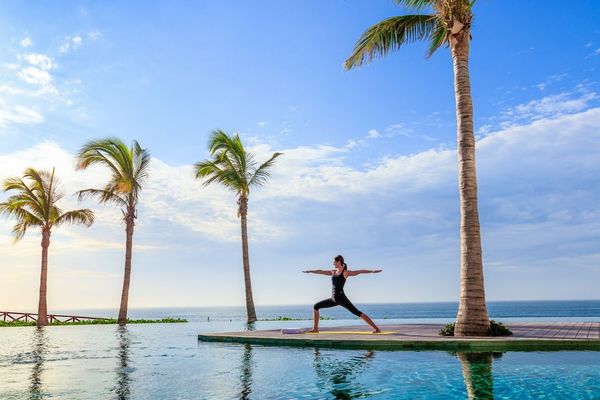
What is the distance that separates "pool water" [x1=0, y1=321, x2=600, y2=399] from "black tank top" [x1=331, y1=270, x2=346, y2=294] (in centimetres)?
180

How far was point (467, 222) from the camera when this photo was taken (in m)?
13.5

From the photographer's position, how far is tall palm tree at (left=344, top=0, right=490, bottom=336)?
13.0m

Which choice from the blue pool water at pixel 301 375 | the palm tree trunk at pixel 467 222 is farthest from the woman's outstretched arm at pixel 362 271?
the palm tree trunk at pixel 467 222

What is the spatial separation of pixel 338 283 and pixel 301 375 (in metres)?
4.96

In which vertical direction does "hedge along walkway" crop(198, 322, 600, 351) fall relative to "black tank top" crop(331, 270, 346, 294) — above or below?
below

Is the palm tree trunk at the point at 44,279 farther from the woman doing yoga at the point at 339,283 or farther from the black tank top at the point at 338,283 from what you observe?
the black tank top at the point at 338,283

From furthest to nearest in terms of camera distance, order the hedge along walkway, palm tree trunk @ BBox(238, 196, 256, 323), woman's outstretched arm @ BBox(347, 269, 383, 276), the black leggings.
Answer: palm tree trunk @ BBox(238, 196, 256, 323) → the black leggings → woman's outstretched arm @ BBox(347, 269, 383, 276) → the hedge along walkway

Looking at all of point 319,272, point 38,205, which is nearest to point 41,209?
point 38,205

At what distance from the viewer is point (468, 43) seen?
1483 cm

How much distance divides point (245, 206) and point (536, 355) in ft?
76.8

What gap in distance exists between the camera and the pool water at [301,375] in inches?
264

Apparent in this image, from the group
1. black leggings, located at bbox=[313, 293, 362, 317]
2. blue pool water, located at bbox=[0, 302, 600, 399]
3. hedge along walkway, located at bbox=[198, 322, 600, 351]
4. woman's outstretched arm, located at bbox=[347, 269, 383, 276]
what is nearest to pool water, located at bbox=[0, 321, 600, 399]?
blue pool water, located at bbox=[0, 302, 600, 399]

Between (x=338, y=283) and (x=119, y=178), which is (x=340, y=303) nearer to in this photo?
(x=338, y=283)

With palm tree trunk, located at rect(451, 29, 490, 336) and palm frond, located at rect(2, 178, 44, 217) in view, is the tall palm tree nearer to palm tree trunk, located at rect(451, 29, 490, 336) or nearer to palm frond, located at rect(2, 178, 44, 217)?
palm tree trunk, located at rect(451, 29, 490, 336)
